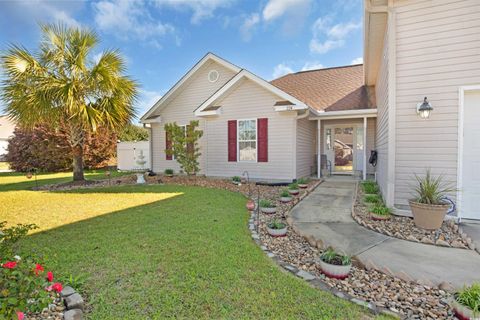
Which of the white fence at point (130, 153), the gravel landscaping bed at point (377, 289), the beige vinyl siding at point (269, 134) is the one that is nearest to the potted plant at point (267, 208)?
the gravel landscaping bed at point (377, 289)

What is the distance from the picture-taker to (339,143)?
1246cm

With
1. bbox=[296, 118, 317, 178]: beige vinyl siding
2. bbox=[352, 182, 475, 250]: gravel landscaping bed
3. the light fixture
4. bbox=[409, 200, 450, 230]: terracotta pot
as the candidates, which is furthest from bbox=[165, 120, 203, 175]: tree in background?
bbox=[409, 200, 450, 230]: terracotta pot

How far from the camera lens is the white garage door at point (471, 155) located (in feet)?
15.3

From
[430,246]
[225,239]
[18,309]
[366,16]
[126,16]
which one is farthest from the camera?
[126,16]

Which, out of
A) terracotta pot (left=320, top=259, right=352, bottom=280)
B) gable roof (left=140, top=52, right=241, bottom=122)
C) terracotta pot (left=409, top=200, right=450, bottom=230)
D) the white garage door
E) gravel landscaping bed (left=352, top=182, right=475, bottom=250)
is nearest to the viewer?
terracotta pot (left=320, top=259, right=352, bottom=280)

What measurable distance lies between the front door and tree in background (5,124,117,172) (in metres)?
13.0

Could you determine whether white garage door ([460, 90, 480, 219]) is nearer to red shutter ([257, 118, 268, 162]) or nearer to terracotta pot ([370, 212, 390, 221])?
terracotta pot ([370, 212, 390, 221])

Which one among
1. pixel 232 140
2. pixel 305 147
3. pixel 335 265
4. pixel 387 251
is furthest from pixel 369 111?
pixel 335 265

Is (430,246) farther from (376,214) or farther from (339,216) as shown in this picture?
(339,216)

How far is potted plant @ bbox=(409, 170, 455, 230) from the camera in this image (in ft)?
14.1

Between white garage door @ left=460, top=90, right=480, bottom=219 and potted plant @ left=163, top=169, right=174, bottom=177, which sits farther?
potted plant @ left=163, top=169, right=174, bottom=177

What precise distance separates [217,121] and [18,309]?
363 inches

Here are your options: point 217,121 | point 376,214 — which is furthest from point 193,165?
point 376,214

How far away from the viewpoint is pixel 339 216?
5.26m
